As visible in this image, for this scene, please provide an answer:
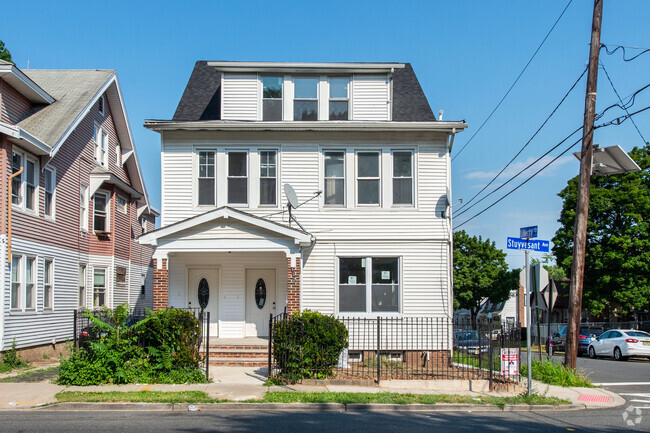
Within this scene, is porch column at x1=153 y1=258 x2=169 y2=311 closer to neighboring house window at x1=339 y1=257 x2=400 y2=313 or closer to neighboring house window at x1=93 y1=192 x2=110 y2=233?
neighboring house window at x1=339 y1=257 x2=400 y2=313

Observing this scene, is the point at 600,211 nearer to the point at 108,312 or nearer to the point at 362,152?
the point at 362,152

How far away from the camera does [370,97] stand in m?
18.4

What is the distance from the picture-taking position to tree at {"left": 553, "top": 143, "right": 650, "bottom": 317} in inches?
1339

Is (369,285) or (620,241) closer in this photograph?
(369,285)

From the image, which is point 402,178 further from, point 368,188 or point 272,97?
point 272,97

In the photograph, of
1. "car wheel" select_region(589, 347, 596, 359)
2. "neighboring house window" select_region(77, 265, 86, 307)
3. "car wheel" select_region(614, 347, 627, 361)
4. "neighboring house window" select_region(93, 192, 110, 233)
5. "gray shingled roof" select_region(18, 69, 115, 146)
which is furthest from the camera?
"car wheel" select_region(589, 347, 596, 359)

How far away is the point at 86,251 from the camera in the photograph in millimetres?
22656

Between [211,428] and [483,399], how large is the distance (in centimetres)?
558

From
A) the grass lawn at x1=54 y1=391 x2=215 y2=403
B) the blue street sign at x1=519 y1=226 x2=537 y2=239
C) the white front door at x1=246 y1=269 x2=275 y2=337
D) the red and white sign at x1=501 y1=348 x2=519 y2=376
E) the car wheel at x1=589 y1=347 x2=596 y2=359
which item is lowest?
the car wheel at x1=589 y1=347 x2=596 y2=359

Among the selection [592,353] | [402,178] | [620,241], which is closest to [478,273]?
[620,241]

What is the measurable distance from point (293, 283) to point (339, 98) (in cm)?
582

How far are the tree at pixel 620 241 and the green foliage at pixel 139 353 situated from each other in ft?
92.7

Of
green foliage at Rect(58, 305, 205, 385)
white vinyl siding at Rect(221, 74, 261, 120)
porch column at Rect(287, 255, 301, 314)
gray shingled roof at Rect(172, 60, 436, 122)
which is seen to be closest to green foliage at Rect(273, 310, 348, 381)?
green foliage at Rect(58, 305, 205, 385)

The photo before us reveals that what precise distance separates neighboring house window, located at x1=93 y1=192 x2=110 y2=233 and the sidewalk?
448 inches
